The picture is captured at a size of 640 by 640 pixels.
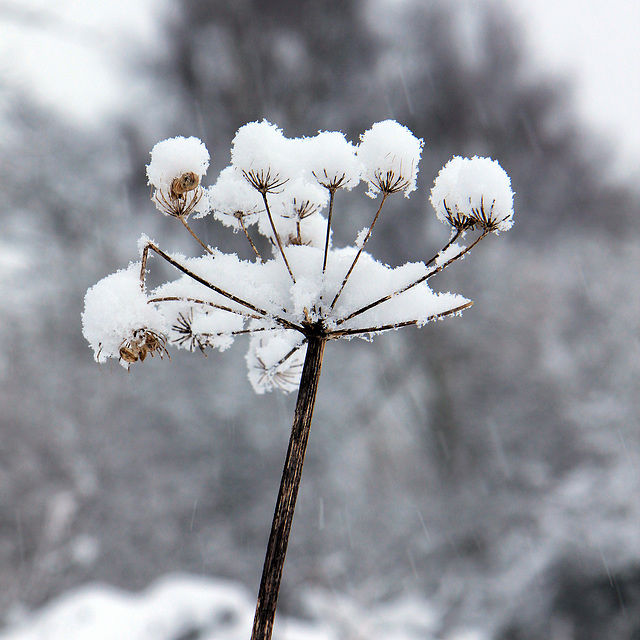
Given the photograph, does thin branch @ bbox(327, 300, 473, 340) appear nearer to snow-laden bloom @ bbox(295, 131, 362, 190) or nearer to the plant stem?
the plant stem

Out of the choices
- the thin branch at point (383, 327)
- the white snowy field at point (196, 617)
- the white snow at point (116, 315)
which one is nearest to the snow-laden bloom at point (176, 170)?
the white snow at point (116, 315)

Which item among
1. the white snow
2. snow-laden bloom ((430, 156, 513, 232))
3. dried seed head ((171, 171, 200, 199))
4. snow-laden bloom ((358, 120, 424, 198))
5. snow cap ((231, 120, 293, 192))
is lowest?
the white snow

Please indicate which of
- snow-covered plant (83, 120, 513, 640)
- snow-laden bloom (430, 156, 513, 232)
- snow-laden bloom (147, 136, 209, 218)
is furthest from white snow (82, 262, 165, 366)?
snow-laden bloom (430, 156, 513, 232)

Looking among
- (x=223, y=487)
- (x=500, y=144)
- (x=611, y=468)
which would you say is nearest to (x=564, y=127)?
(x=500, y=144)

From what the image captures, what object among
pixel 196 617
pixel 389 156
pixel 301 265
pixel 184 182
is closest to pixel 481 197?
pixel 389 156

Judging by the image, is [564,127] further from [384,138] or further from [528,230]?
[384,138]

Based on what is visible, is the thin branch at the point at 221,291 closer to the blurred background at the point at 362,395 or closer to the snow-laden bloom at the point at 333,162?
the snow-laden bloom at the point at 333,162
